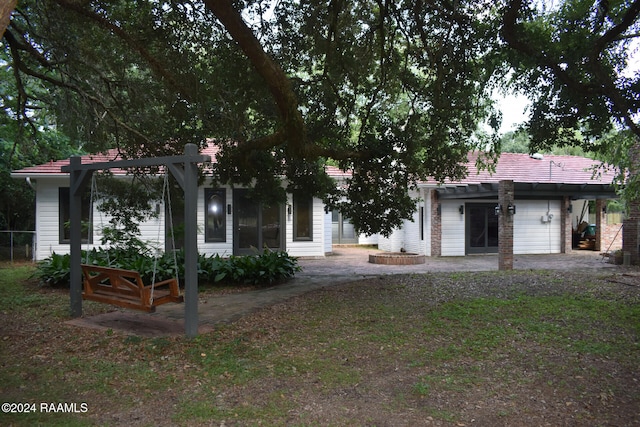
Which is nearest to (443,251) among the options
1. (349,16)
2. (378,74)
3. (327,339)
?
(378,74)

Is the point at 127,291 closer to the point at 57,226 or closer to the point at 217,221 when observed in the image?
the point at 217,221

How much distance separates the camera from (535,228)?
18422mm

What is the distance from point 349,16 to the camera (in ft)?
30.0

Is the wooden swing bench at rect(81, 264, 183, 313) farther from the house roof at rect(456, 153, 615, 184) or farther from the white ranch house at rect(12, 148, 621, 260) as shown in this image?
the house roof at rect(456, 153, 615, 184)

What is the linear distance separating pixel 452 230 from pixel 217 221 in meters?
8.99

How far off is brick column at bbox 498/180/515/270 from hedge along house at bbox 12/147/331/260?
19.3 ft

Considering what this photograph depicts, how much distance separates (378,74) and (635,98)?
17.4 feet

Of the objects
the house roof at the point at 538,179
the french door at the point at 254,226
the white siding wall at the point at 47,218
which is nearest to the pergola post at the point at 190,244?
the french door at the point at 254,226

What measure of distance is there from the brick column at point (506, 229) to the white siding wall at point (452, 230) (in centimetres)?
439

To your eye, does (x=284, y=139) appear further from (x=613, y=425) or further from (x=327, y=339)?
(x=613, y=425)

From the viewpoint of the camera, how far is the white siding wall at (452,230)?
56.8 ft

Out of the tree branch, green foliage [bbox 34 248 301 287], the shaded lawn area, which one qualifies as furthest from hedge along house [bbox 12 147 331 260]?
the shaded lawn area

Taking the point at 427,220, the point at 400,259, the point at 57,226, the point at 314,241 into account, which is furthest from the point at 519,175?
the point at 57,226

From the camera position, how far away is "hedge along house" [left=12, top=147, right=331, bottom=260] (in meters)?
14.4
